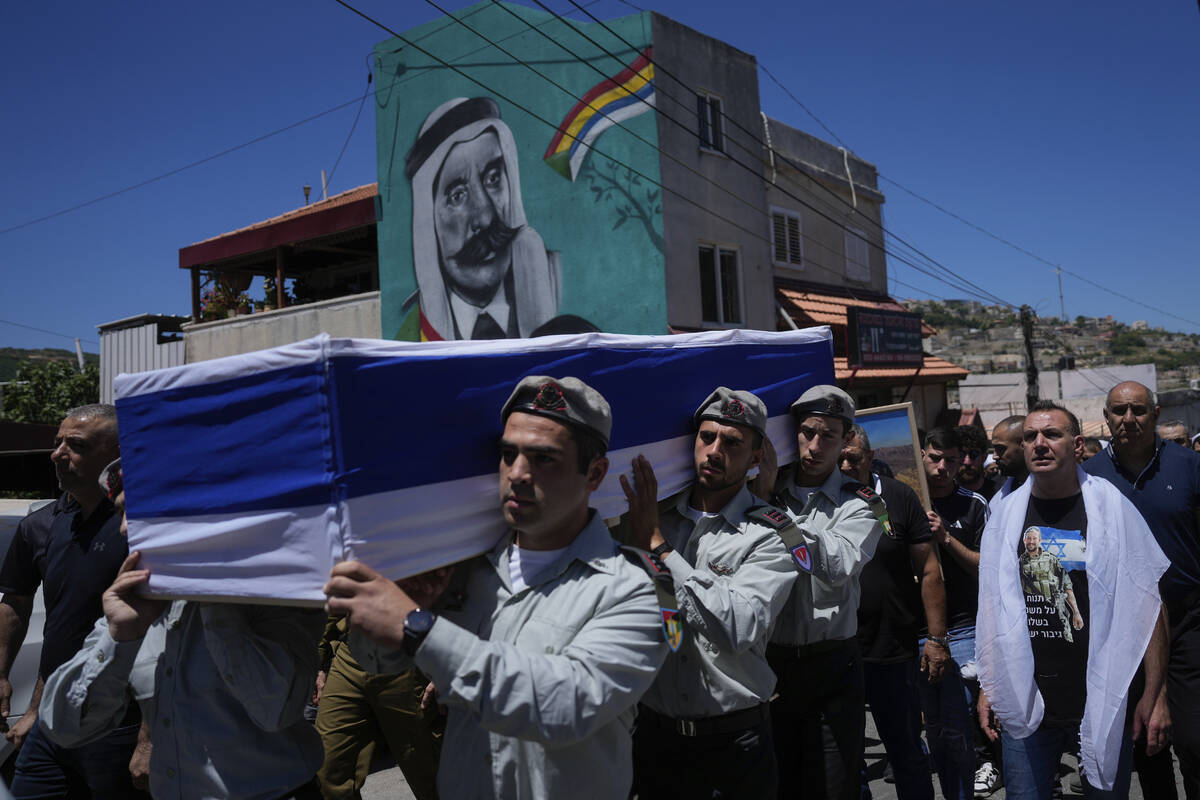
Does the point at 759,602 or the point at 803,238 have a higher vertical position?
the point at 803,238

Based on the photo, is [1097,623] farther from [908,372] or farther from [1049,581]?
[908,372]

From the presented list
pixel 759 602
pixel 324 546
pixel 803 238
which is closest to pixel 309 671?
pixel 324 546

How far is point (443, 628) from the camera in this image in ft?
6.55

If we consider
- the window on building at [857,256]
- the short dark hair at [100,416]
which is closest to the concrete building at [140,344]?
the window on building at [857,256]

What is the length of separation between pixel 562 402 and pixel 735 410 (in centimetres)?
105

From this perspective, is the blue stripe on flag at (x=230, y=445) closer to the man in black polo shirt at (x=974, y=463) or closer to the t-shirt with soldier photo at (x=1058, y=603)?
the t-shirt with soldier photo at (x=1058, y=603)

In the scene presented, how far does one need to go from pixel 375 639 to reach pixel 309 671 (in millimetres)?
827

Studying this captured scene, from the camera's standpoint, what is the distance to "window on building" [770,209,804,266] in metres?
17.1

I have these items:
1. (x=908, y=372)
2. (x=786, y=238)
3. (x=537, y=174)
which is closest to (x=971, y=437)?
(x=537, y=174)

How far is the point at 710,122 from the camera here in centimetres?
1566

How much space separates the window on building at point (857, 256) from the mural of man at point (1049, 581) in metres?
16.1

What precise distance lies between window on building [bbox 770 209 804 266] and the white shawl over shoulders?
13.4 m

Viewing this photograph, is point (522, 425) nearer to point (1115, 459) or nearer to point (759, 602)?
point (759, 602)

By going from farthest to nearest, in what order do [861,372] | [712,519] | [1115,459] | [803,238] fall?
1. [803,238]
2. [861,372]
3. [1115,459]
4. [712,519]
